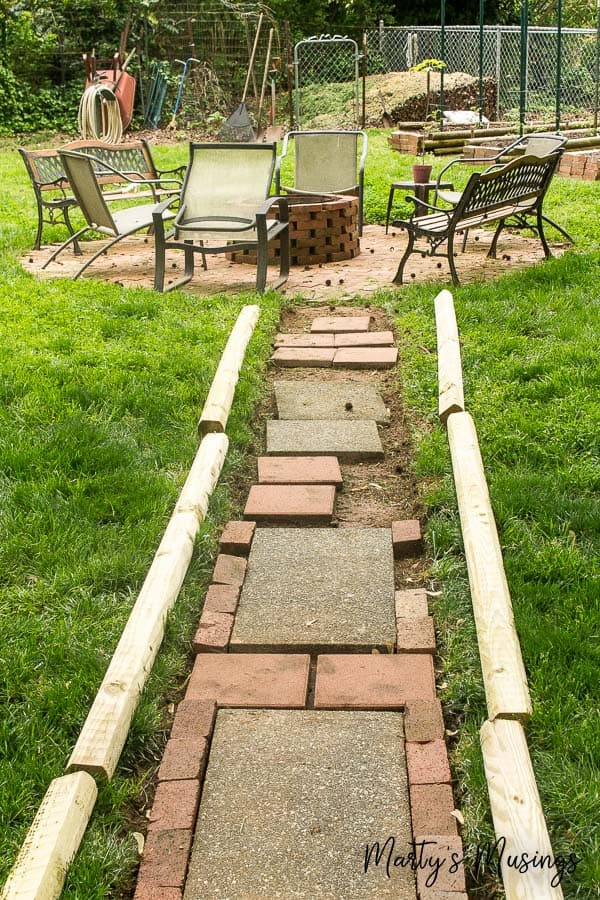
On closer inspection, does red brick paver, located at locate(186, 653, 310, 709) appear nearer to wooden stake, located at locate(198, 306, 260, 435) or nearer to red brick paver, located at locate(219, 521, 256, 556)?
red brick paver, located at locate(219, 521, 256, 556)

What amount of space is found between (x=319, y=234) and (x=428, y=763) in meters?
6.46

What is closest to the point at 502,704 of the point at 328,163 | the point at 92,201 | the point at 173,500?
the point at 173,500

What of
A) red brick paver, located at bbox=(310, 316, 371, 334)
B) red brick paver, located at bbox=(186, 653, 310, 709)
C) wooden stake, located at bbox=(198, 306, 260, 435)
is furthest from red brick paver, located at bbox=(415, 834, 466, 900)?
red brick paver, located at bbox=(310, 316, 371, 334)

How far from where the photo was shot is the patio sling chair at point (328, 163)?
9.45m

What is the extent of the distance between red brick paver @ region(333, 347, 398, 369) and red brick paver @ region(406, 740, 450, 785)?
3.31m

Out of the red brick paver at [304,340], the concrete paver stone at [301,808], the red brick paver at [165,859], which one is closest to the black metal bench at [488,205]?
the red brick paver at [304,340]

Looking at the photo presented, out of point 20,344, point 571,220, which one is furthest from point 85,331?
point 571,220

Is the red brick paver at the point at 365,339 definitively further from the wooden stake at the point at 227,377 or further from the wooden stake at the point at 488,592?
the wooden stake at the point at 488,592

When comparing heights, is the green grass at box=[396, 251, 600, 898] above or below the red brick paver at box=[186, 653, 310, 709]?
above

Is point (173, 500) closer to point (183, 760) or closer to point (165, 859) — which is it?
point (183, 760)

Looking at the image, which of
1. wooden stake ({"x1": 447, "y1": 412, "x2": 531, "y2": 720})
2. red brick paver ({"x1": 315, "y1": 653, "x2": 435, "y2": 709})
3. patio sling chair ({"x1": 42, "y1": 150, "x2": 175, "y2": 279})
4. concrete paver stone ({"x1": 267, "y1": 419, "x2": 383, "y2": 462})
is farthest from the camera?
patio sling chair ({"x1": 42, "y1": 150, "x2": 175, "y2": 279})

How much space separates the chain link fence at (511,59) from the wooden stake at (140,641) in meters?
17.6

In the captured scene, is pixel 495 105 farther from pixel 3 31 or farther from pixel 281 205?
pixel 281 205

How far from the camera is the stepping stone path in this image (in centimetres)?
207
